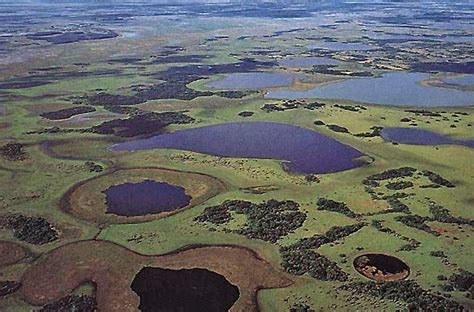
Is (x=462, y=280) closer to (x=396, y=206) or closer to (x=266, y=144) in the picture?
(x=396, y=206)

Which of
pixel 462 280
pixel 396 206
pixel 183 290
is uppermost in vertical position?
pixel 462 280

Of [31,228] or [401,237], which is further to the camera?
[31,228]

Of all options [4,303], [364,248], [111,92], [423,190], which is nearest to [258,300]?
[364,248]

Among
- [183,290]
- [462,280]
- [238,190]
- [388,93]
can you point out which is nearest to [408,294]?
[462,280]

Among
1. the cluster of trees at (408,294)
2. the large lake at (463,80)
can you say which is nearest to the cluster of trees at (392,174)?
the cluster of trees at (408,294)

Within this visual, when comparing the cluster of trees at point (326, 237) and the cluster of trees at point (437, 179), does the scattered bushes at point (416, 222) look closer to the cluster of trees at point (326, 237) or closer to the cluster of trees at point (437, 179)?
the cluster of trees at point (326, 237)

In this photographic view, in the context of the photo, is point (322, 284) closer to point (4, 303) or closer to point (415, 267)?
point (415, 267)

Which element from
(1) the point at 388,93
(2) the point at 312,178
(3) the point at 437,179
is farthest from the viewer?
(1) the point at 388,93
